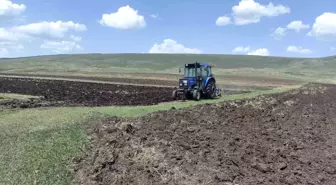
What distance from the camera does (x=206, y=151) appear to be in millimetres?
11906

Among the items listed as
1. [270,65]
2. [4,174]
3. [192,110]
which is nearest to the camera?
[4,174]

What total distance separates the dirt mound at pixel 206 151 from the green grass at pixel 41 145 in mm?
497

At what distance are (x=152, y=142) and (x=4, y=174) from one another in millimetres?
4255

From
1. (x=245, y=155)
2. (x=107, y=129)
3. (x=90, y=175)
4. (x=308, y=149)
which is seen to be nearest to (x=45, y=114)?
(x=107, y=129)

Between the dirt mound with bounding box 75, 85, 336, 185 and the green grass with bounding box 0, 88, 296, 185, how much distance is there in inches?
19.6

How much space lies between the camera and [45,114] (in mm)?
17281

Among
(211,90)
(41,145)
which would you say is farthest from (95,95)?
(41,145)

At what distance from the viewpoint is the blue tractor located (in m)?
26.5

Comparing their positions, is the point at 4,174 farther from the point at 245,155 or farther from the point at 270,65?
the point at 270,65

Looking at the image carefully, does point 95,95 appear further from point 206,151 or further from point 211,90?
point 206,151

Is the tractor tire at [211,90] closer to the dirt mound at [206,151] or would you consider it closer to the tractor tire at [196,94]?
the tractor tire at [196,94]

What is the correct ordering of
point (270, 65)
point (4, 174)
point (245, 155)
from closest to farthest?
point (4, 174) → point (245, 155) → point (270, 65)

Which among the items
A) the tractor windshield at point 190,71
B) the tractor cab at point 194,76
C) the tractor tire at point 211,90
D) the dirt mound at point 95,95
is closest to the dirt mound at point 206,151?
the tractor cab at point 194,76

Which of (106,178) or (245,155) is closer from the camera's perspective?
(106,178)
